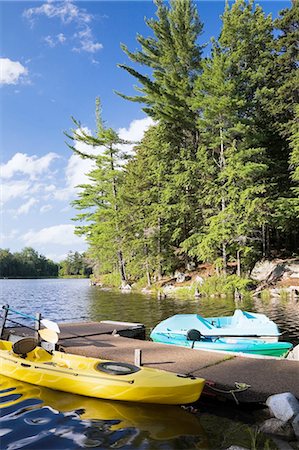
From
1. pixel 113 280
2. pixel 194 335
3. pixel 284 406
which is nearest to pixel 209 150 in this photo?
pixel 113 280

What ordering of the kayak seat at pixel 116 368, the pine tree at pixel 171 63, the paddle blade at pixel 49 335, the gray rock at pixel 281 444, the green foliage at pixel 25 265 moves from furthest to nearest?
the green foliage at pixel 25 265 < the pine tree at pixel 171 63 < the paddle blade at pixel 49 335 < the kayak seat at pixel 116 368 < the gray rock at pixel 281 444

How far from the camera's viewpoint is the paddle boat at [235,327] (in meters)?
9.54

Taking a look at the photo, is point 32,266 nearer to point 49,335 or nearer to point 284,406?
point 49,335

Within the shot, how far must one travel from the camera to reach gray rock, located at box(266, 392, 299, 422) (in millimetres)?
4921

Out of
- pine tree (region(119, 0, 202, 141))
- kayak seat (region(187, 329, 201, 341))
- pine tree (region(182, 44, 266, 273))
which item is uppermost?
pine tree (region(119, 0, 202, 141))

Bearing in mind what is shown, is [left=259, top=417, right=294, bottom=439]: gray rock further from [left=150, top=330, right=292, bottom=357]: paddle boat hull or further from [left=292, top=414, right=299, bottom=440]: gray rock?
[left=150, top=330, right=292, bottom=357]: paddle boat hull

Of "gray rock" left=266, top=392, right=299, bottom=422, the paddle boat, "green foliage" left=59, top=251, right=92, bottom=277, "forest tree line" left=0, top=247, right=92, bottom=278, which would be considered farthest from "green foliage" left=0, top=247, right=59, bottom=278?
"gray rock" left=266, top=392, right=299, bottom=422

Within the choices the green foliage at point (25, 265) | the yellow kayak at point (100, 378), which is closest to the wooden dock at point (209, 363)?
the yellow kayak at point (100, 378)

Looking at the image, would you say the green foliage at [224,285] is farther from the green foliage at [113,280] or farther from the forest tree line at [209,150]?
the green foliage at [113,280]

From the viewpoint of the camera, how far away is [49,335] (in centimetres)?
823

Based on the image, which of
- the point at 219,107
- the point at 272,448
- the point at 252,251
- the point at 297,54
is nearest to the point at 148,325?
the point at 272,448

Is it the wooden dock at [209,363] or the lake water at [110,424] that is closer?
the lake water at [110,424]

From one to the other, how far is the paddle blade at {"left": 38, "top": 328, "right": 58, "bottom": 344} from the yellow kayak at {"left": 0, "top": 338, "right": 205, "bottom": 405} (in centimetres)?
28

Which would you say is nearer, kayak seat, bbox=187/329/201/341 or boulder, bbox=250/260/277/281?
kayak seat, bbox=187/329/201/341
